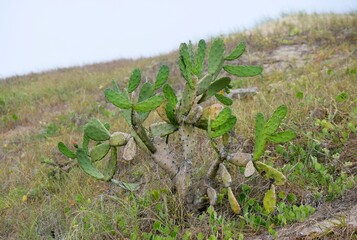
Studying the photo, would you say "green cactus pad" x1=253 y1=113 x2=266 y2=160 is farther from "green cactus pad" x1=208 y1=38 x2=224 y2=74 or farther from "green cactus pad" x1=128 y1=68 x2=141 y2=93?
A: "green cactus pad" x1=128 y1=68 x2=141 y2=93

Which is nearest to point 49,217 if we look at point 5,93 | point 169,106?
point 169,106

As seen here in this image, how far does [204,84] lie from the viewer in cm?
281

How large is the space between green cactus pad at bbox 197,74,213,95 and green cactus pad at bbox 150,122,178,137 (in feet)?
0.97

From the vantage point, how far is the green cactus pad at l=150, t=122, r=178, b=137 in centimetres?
286

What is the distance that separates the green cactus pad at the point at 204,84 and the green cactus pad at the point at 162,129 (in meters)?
0.30

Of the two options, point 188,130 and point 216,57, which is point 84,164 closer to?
point 188,130

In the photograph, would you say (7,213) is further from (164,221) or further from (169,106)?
(169,106)

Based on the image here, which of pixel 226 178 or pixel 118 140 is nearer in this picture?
pixel 226 178

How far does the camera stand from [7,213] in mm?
3596

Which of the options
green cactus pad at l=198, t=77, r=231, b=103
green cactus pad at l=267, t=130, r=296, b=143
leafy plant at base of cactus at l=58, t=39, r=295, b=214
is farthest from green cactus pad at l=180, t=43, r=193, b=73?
green cactus pad at l=267, t=130, r=296, b=143

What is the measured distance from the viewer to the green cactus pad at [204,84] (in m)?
2.79

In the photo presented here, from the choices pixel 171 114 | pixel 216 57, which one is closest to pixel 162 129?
pixel 171 114

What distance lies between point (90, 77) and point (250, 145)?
309 inches

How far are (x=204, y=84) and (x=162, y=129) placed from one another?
411 mm
